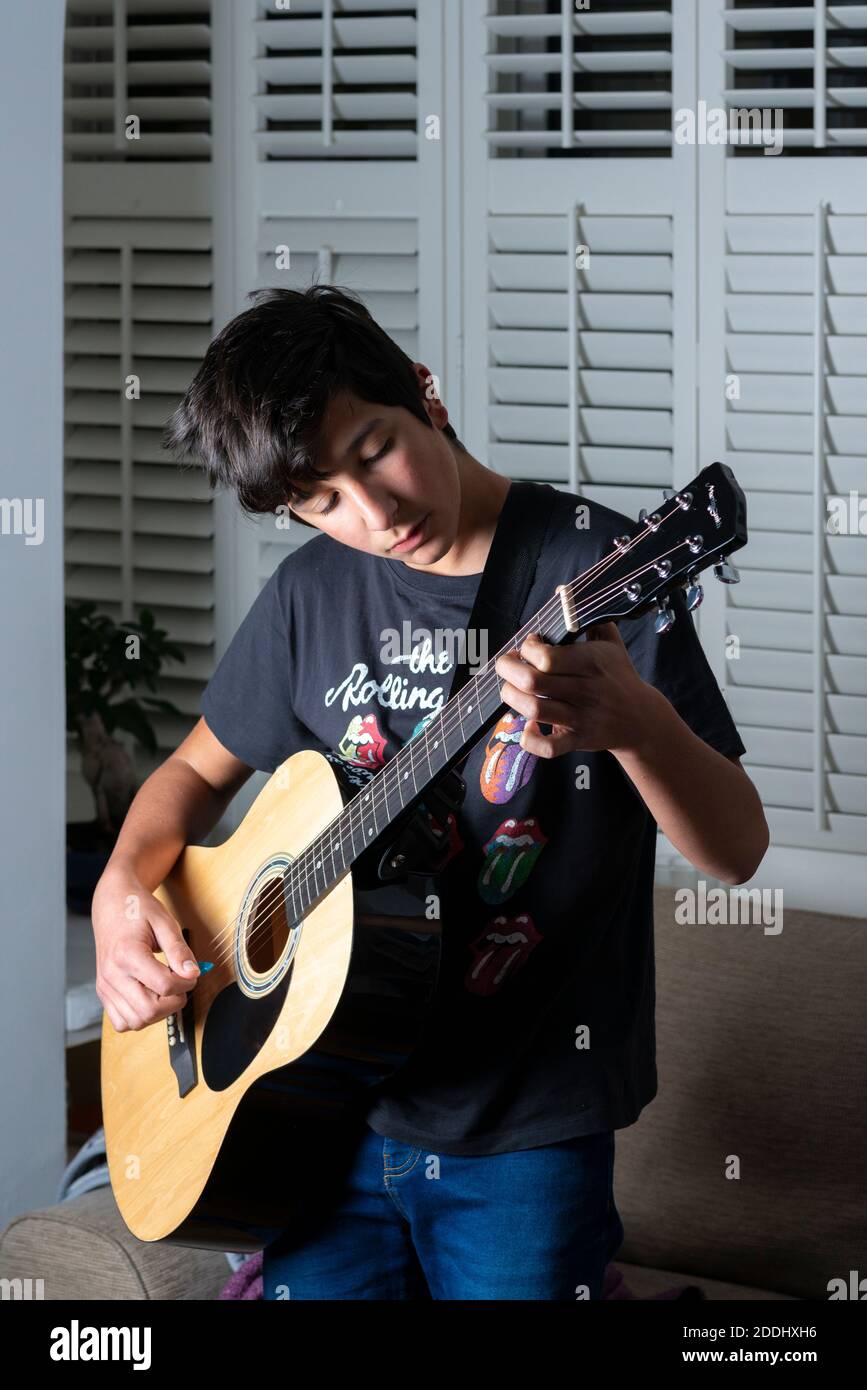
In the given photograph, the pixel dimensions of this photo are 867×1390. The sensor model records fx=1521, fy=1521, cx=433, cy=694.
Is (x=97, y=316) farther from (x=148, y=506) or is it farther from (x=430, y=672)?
(x=430, y=672)

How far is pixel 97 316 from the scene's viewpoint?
7.68 ft

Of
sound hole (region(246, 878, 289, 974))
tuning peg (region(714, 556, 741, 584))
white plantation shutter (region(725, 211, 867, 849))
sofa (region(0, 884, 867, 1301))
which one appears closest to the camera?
tuning peg (region(714, 556, 741, 584))

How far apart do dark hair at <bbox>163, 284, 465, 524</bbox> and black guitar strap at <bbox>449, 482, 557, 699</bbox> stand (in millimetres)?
104

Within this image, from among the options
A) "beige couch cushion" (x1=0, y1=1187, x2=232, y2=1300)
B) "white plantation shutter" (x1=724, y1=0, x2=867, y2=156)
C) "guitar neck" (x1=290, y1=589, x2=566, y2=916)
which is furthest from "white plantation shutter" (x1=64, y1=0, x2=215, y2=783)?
"guitar neck" (x1=290, y1=589, x2=566, y2=916)

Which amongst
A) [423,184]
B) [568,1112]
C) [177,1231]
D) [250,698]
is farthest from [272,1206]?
[423,184]

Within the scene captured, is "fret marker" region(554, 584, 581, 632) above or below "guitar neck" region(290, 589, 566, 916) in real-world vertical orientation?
above

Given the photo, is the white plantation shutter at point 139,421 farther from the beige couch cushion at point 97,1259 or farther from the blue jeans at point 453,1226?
the blue jeans at point 453,1226

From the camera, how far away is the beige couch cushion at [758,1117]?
1570 mm

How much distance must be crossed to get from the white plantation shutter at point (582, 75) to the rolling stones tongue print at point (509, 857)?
1.16m

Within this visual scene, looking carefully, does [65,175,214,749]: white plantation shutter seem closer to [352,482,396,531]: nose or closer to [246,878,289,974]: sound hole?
[246,878,289,974]: sound hole

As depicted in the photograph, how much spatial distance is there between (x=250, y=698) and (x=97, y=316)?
1265mm

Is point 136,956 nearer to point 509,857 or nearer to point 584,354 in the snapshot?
point 509,857

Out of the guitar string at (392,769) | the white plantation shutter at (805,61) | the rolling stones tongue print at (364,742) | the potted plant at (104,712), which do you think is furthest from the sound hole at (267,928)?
the white plantation shutter at (805,61)

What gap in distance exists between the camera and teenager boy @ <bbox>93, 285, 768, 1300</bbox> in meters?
1.05
